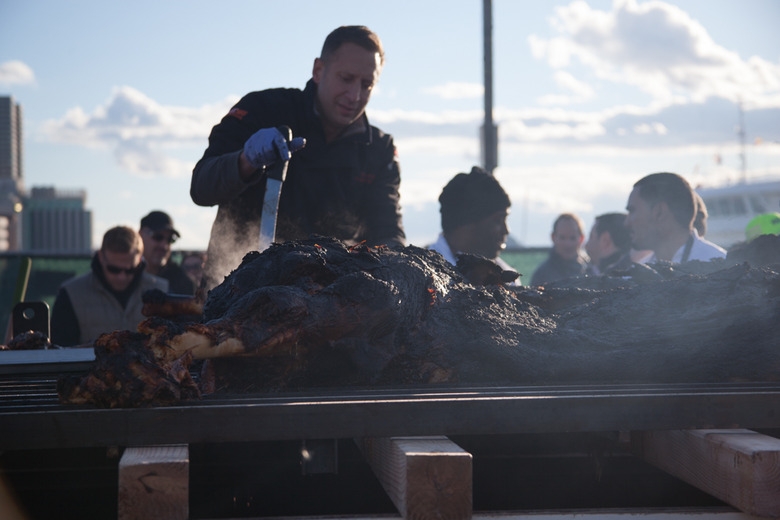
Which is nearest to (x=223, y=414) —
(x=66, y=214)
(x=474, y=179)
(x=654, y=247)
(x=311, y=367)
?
(x=311, y=367)

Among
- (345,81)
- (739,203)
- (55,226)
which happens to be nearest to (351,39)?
(345,81)

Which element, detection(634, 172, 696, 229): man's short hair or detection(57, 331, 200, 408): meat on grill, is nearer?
detection(57, 331, 200, 408): meat on grill

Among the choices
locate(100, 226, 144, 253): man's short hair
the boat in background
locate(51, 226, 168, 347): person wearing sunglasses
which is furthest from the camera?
the boat in background

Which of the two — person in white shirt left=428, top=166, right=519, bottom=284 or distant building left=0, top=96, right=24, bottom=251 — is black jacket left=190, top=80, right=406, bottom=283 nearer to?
person in white shirt left=428, top=166, right=519, bottom=284

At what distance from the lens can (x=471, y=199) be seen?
585 cm

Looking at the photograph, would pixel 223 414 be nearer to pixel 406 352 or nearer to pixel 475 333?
pixel 406 352

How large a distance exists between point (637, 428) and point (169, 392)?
1330 mm

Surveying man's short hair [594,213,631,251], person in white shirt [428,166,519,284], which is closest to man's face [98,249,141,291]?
person in white shirt [428,166,519,284]

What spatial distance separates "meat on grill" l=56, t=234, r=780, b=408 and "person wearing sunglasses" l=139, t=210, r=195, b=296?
4.43 m

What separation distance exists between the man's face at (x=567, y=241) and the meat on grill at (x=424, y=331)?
470cm

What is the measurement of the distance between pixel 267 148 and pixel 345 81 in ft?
2.94

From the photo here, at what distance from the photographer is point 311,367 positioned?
9.15ft

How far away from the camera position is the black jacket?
4.40 meters

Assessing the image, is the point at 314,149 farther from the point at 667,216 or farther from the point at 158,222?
the point at 158,222
